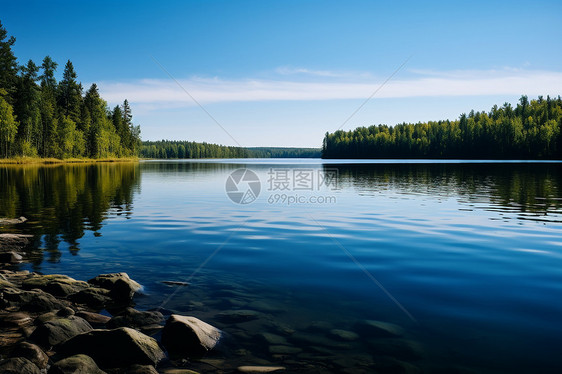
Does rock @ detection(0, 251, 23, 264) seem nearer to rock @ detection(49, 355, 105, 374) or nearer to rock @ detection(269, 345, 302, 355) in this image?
rock @ detection(49, 355, 105, 374)

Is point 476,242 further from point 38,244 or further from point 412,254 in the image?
point 38,244

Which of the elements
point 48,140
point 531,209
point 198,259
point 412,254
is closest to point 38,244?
point 198,259

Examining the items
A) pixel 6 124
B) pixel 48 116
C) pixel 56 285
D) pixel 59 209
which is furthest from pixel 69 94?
pixel 56 285

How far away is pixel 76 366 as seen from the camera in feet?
19.6

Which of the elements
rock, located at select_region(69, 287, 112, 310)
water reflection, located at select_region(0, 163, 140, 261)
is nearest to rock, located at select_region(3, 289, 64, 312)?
rock, located at select_region(69, 287, 112, 310)

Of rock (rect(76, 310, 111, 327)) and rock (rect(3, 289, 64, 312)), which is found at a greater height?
rock (rect(3, 289, 64, 312))

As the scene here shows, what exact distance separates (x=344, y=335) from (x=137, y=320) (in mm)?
4317

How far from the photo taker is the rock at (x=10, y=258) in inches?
530

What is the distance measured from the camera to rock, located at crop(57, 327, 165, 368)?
6.68 m

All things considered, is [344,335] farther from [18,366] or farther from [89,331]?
[18,366]

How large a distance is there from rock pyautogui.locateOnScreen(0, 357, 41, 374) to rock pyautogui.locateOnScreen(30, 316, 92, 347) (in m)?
1.37

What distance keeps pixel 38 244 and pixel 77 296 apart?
788 centimetres

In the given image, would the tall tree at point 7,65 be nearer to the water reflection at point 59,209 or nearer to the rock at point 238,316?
the water reflection at point 59,209

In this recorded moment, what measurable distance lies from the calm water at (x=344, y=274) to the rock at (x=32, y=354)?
255 cm
